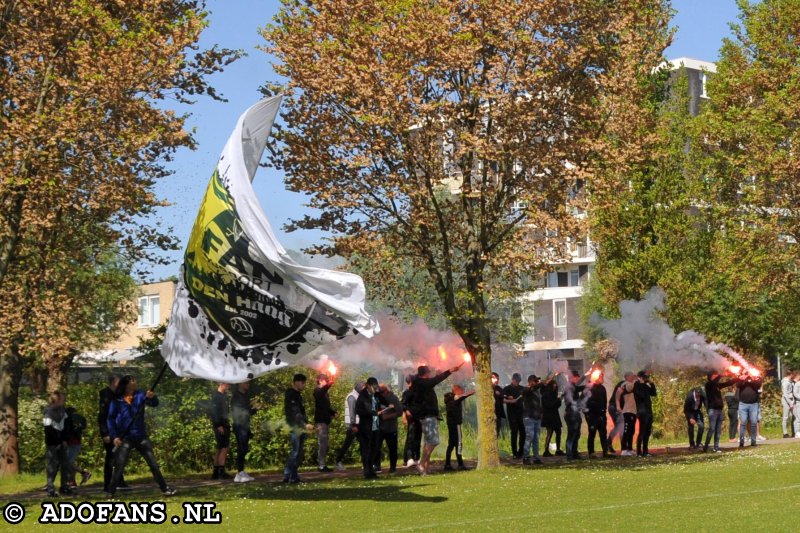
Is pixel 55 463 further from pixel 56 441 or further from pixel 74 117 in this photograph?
pixel 74 117

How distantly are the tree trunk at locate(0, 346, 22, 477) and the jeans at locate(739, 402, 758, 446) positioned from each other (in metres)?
18.0

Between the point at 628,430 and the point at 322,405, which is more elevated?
the point at 322,405

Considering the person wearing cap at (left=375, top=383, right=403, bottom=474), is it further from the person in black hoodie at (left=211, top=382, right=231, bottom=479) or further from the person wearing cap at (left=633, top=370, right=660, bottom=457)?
the person wearing cap at (left=633, top=370, right=660, bottom=457)

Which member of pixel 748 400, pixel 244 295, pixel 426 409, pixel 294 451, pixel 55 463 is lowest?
pixel 55 463

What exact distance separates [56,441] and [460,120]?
→ 9808 mm

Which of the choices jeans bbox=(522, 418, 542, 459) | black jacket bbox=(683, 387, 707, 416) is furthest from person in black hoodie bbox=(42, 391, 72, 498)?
black jacket bbox=(683, 387, 707, 416)

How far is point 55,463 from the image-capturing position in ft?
73.1

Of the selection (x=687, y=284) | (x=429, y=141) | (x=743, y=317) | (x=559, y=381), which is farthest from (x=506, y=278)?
(x=743, y=317)

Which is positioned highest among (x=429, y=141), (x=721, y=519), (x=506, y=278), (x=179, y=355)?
(x=429, y=141)

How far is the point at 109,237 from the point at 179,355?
8916 mm

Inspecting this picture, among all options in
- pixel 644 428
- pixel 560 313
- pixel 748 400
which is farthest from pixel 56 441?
pixel 560 313

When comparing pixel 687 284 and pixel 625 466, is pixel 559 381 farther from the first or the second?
pixel 687 284

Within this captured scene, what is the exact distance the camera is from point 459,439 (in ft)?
90.1

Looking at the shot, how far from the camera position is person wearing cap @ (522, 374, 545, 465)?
28562 millimetres
